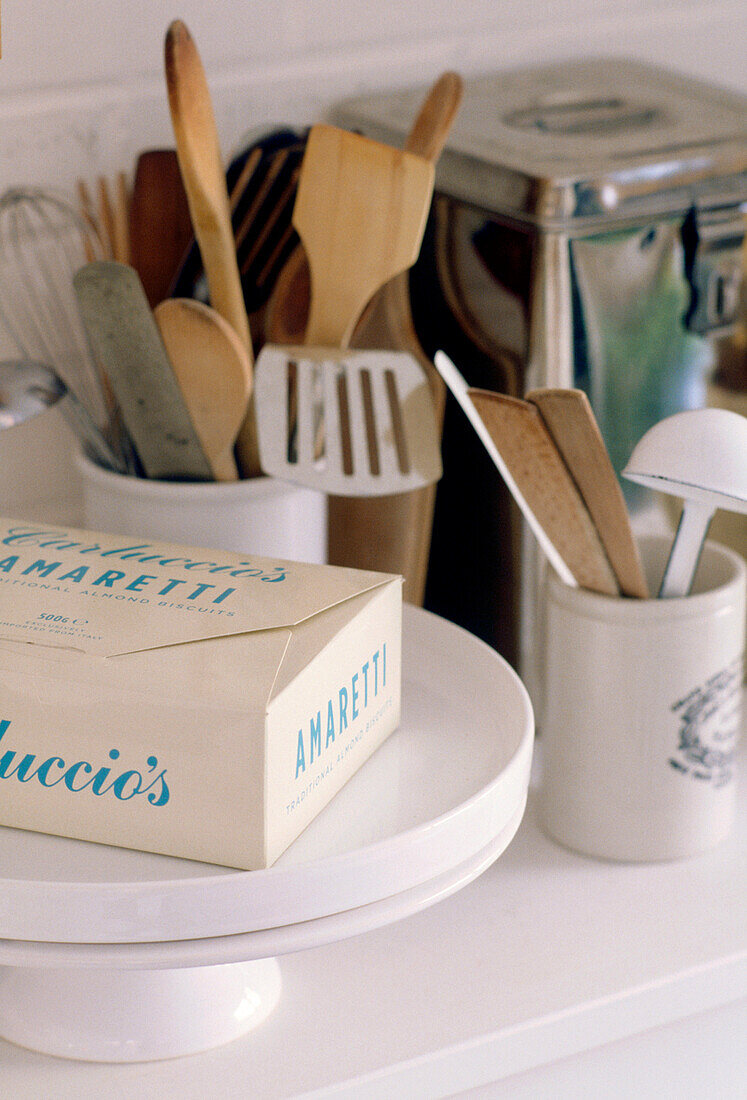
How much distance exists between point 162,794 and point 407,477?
19 centimetres

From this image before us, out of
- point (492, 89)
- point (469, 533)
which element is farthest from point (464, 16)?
point (469, 533)

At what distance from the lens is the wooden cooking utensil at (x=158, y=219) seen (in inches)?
23.4

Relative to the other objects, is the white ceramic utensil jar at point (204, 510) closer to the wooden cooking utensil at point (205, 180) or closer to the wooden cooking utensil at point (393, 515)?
the wooden cooking utensil at point (205, 180)

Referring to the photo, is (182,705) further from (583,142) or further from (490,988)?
(583,142)

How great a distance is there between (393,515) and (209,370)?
0.66ft

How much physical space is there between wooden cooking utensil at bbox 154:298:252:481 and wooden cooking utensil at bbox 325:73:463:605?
16 cm

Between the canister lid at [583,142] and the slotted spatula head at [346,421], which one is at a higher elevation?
the canister lid at [583,142]

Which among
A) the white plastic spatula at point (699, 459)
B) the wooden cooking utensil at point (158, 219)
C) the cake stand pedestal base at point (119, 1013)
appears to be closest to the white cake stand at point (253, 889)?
the cake stand pedestal base at point (119, 1013)

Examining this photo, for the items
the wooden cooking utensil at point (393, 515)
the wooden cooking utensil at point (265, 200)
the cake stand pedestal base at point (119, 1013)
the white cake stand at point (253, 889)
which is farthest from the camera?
the wooden cooking utensil at point (393, 515)

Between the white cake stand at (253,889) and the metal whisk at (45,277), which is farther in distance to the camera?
the metal whisk at (45,277)

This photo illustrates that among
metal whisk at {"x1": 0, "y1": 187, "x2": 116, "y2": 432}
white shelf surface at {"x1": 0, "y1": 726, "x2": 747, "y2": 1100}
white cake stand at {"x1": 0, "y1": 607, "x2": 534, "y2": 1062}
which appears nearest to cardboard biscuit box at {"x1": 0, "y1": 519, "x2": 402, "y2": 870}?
white cake stand at {"x1": 0, "y1": 607, "x2": 534, "y2": 1062}

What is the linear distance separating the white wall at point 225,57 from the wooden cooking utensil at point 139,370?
17 centimetres

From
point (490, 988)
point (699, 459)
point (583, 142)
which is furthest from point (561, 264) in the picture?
point (490, 988)

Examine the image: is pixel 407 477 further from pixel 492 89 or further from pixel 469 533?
pixel 492 89
